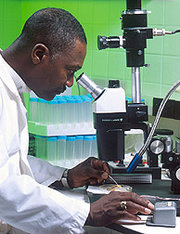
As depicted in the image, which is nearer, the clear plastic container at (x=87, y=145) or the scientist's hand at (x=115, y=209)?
the scientist's hand at (x=115, y=209)

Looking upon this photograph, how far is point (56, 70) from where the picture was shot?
1909mm

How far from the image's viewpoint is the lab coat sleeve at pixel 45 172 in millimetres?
2203

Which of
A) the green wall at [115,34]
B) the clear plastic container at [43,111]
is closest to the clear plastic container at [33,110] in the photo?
the clear plastic container at [43,111]

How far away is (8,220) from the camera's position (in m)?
1.77

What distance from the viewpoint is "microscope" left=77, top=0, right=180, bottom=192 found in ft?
6.83

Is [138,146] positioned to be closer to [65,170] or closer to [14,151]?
[65,170]

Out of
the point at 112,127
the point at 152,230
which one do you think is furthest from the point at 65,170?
the point at 152,230

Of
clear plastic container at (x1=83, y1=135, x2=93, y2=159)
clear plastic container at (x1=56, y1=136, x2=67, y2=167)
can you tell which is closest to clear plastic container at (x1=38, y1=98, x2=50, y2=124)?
clear plastic container at (x1=56, y1=136, x2=67, y2=167)

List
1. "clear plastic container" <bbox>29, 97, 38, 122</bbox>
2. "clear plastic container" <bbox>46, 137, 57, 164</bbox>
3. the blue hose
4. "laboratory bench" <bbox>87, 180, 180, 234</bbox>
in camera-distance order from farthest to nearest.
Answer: "clear plastic container" <bbox>29, 97, 38, 122</bbox>
"clear plastic container" <bbox>46, 137, 57, 164</bbox>
the blue hose
"laboratory bench" <bbox>87, 180, 180, 234</bbox>

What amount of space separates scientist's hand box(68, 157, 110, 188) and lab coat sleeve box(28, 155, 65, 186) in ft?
0.19

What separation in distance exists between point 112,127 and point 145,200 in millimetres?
392

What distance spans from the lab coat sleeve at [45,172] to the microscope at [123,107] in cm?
20

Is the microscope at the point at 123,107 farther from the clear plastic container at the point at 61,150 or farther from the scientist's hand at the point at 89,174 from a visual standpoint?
the clear plastic container at the point at 61,150

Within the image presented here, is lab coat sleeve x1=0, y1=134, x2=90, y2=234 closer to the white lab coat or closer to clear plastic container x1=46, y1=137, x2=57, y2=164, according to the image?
the white lab coat
